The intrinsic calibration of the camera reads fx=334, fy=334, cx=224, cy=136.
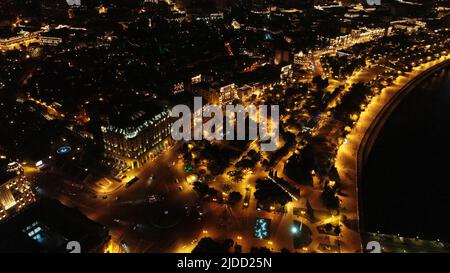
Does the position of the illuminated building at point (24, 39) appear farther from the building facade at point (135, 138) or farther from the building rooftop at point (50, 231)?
the building rooftop at point (50, 231)

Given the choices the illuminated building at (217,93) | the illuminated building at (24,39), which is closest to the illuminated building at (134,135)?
the illuminated building at (217,93)

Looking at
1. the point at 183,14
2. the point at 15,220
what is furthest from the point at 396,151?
the point at 183,14

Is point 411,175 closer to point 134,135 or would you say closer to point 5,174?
point 134,135

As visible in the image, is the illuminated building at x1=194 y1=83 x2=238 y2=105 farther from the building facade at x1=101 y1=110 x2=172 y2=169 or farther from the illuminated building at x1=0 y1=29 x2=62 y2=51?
the illuminated building at x1=0 y1=29 x2=62 y2=51

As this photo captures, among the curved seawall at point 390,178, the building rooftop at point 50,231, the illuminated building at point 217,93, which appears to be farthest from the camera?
the illuminated building at point 217,93

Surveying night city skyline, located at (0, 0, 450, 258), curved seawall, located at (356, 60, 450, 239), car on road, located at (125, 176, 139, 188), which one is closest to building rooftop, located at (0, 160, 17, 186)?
night city skyline, located at (0, 0, 450, 258)

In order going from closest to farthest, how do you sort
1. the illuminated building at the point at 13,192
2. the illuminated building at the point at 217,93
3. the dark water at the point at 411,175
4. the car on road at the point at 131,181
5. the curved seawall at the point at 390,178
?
the illuminated building at the point at 13,192 < the dark water at the point at 411,175 < the curved seawall at the point at 390,178 < the car on road at the point at 131,181 < the illuminated building at the point at 217,93
